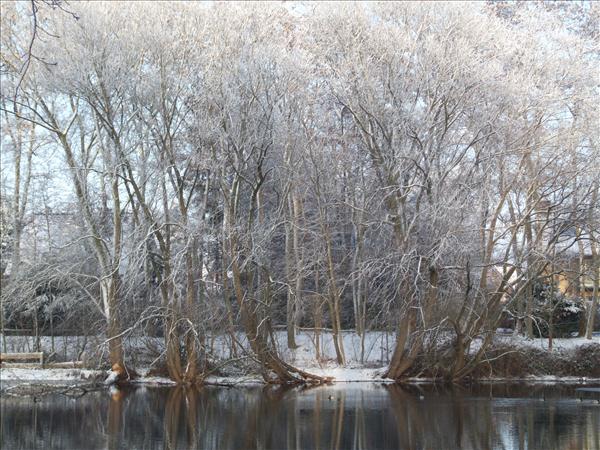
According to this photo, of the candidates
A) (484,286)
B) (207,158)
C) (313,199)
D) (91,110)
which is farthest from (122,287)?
(484,286)

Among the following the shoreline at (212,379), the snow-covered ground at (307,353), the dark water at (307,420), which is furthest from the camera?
the snow-covered ground at (307,353)

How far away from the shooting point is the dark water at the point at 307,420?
13.3m

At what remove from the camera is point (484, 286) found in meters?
24.8

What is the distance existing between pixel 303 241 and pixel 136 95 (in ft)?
28.4

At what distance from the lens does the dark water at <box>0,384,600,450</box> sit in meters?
13.3

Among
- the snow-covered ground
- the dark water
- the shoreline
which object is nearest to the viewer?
the dark water

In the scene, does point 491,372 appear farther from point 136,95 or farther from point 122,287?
point 136,95

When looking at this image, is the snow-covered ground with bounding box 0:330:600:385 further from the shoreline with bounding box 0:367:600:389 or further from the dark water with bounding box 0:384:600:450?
the dark water with bounding box 0:384:600:450

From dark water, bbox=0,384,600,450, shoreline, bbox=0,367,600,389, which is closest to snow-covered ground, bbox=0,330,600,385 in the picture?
shoreline, bbox=0,367,600,389

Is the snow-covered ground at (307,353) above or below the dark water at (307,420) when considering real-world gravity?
above

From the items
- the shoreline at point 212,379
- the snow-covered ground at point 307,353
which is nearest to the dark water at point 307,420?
A: the shoreline at point 212,379

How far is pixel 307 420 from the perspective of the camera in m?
16.2

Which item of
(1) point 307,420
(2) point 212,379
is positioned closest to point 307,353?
(2) point 212,379

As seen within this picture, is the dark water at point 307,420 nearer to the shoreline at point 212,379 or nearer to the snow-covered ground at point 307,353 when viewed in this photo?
A: the shoreline at point 212,379
